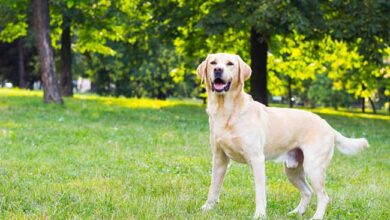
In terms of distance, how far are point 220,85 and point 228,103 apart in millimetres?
228

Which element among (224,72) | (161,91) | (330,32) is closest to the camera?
(224,72)

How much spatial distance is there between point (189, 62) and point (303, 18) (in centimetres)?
1155

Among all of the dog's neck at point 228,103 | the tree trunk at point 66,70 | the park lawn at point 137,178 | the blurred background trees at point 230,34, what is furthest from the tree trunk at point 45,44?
the dog's neck at point 228,103

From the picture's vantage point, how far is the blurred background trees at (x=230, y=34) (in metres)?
18.5

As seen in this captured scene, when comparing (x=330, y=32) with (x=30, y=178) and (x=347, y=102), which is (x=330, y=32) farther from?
(x=347, y=102)

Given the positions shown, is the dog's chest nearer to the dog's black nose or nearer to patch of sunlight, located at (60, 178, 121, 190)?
the dog's black nose

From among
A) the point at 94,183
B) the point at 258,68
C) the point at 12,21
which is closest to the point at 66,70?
the point at 12,21

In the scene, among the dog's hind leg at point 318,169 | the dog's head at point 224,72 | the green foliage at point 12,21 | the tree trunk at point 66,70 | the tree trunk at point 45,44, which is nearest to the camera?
the dog's head at point 224,72

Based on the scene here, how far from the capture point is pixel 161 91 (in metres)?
50.7

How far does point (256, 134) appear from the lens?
5949 millimetres

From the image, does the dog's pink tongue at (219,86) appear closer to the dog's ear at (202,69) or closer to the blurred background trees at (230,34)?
the dog's ear at (202,69)

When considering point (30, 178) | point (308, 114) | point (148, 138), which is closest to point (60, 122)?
point (148, 138)

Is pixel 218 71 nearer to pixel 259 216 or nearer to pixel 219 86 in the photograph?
pixel 219 86

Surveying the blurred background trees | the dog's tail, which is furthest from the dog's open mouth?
the blurred background trees
